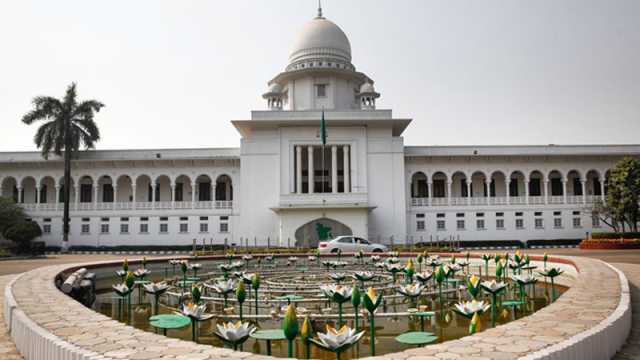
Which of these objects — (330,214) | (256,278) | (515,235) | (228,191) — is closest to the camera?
(256,278)

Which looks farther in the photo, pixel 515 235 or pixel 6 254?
pixel 515 235

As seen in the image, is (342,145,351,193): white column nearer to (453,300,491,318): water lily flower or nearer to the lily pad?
(453,300,491,318): water lily flower

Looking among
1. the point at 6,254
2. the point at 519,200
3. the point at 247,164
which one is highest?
the point at 247,164

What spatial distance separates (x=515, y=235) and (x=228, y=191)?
21.2 meters

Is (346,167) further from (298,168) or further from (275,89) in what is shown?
(275,89)

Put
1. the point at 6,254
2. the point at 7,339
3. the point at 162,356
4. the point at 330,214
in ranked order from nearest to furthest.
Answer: the point at 162,356
the point at 7,339
the point at 6,254
the point at 330,214

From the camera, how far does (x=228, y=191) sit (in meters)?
39.2

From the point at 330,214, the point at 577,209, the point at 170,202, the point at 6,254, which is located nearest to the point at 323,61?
the point at 330,214

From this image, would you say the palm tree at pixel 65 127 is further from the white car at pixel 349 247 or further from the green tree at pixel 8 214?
the white car at pixel 349 247

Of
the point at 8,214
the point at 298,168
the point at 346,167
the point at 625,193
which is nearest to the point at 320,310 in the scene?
the point at 298,168

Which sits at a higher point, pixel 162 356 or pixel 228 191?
pixel 228 191

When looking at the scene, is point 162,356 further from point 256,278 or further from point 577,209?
point 577,209

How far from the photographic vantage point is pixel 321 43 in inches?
1566

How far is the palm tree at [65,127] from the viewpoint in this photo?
34.7 m
